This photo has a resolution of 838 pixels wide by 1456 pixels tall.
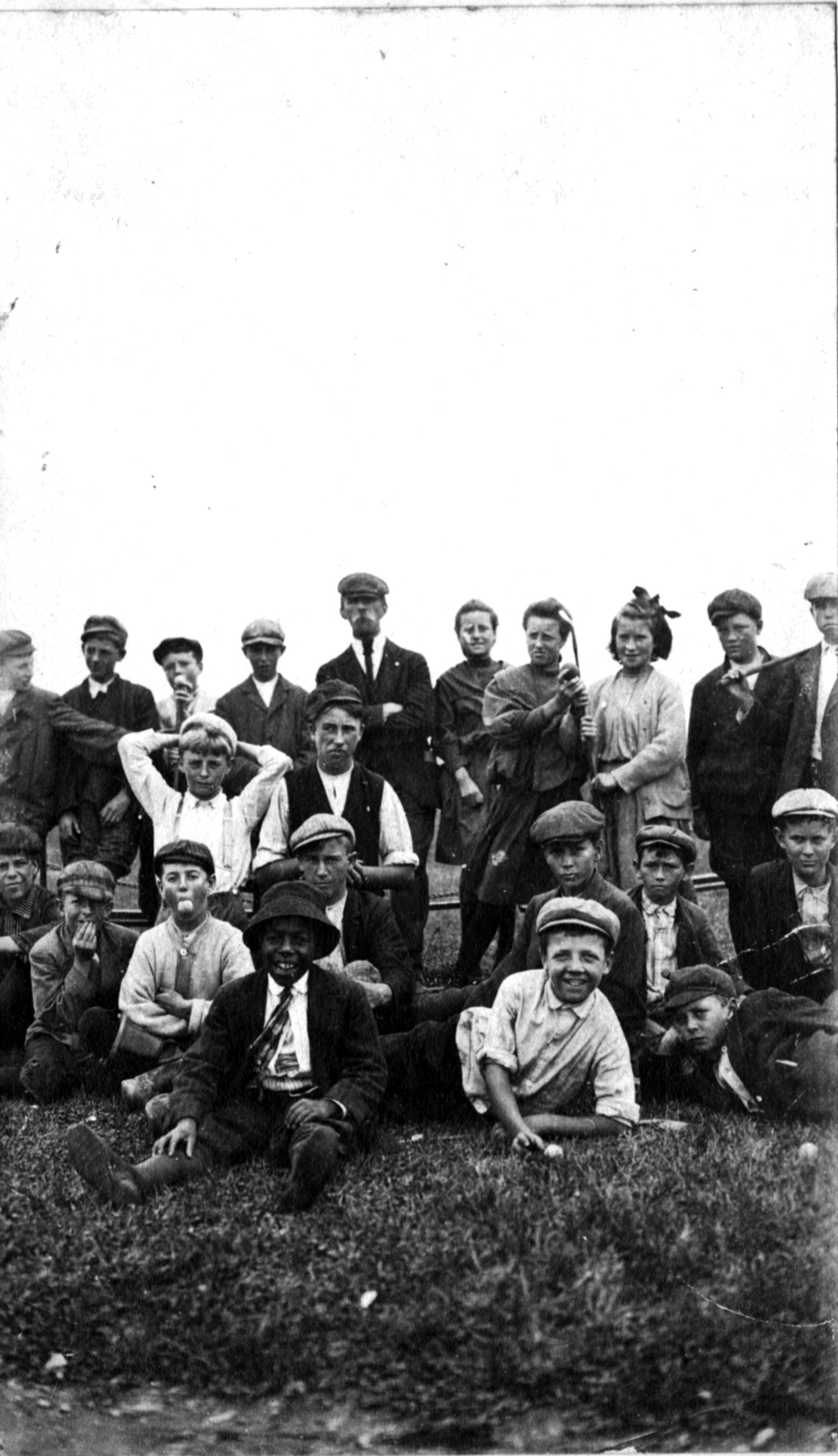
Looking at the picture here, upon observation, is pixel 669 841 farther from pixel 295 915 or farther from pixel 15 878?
pixel 15 878

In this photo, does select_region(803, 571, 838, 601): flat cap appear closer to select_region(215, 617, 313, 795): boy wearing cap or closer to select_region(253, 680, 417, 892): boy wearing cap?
select_region(253, 680, 417, 892): boy wearing cap

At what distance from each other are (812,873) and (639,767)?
99 cm

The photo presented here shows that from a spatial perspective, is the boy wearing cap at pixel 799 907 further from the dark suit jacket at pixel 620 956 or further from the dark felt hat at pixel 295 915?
the dark felt hat at pixel 295 915

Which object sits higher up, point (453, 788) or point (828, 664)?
point (828, 664)

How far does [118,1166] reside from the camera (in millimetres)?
5184

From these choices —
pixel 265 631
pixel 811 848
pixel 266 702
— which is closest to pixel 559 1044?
pixel 811 848

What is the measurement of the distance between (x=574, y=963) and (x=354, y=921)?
1.07 metres

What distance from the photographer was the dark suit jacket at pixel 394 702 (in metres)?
7.04

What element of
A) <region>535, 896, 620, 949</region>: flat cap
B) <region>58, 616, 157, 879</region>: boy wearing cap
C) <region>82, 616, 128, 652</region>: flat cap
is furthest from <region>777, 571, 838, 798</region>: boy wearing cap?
<region>82, 616, 128, 652</region>: flat cap

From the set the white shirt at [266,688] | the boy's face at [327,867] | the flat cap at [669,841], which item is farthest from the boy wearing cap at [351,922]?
the flat cap at [669,841]

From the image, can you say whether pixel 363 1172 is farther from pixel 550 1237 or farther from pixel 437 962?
pixel 437 962

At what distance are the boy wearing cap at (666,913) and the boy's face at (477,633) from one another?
51.4 inches

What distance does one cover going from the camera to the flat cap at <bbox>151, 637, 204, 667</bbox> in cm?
698

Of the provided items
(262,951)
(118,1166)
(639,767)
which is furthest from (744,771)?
(118,1166)
